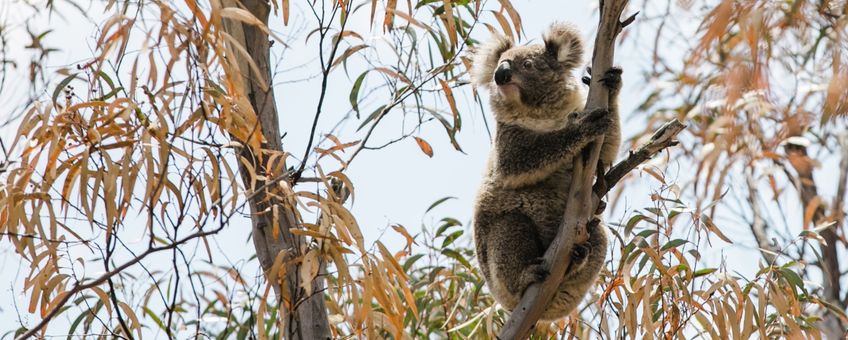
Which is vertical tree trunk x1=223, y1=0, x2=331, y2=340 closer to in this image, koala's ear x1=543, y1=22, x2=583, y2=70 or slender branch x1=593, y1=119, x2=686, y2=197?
slender branch x1=593, y1=119, x2=686, y2=197

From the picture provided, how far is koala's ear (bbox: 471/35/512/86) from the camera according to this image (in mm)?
4145

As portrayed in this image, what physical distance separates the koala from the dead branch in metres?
0.04

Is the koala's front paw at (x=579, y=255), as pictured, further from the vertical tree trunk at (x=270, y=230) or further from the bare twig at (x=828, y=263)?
the bare twig at (x=828, y=263)

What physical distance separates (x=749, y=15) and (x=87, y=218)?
5.68 ft

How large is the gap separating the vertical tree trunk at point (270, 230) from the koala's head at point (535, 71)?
3.31 feet

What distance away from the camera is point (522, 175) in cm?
352

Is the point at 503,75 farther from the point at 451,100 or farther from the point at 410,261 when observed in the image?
the point at 410,261

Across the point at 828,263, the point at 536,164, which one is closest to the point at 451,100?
the point at 536,164

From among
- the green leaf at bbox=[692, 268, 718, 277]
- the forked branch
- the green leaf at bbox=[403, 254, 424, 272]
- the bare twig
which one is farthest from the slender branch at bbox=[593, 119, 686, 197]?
the green leaf at bbox=[403, 254, 424, 272]

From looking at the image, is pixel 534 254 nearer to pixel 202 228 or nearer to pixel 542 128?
pixel 542 128

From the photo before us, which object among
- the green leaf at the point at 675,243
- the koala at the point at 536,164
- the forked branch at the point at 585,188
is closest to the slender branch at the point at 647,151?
the forked branch at the point at 585,188

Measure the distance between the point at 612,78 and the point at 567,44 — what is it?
3.16ft

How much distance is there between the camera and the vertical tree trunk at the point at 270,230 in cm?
294

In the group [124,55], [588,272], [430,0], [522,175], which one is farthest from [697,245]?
[124,55]
